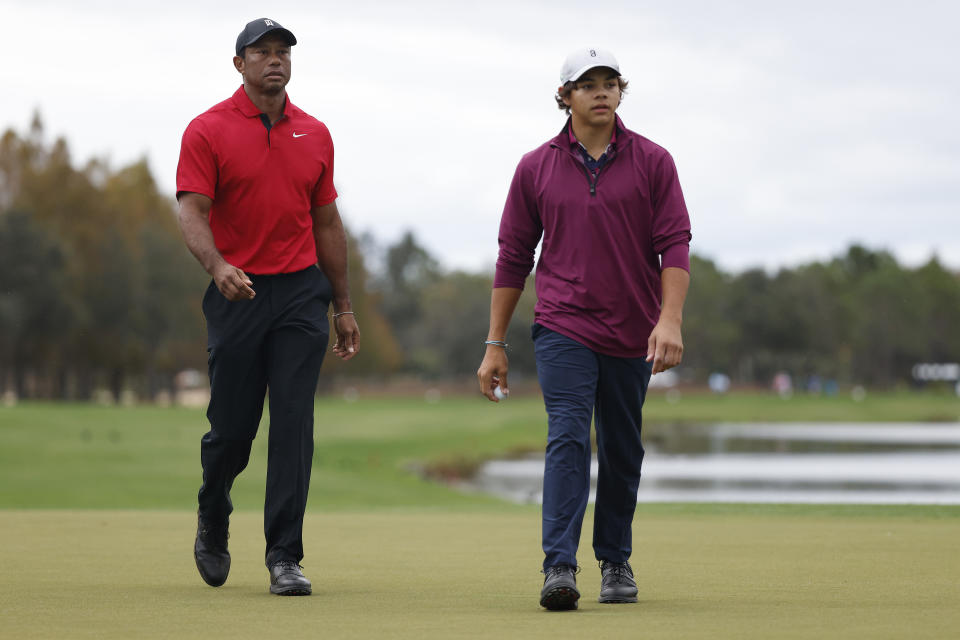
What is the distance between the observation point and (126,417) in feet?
145

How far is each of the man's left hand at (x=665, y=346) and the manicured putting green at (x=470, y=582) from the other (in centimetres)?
A: 91

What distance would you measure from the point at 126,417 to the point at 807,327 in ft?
290

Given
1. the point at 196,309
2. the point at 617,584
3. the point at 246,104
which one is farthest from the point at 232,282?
the point at 196,309

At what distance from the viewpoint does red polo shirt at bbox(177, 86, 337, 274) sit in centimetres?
598

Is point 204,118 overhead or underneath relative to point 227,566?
overhead

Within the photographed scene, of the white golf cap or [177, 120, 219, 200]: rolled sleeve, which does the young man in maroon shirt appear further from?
[177, 120, 219, 200]: rolled sleeve

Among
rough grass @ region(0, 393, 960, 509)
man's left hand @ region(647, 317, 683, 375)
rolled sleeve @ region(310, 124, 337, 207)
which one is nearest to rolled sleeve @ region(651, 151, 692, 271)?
man's left hand @ region(647, 317, 683, 375)

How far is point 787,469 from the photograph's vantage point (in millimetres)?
31141

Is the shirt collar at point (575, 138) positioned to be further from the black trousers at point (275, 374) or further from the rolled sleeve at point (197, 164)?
the rolled sleeve at point (197, 164)

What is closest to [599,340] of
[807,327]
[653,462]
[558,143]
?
[558,143]

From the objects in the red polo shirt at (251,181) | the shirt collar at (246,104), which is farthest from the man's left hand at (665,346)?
the shirt collar at (246,104)

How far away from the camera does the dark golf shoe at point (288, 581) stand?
5.62 meters

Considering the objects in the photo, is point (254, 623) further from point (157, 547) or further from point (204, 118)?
point (157, 547)

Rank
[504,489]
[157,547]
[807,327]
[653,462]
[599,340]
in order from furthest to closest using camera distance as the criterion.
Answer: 1. [807,327]
2. [653,462]
3. [504,489]
4. [157,547]
5. [599,340]
